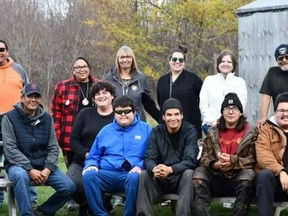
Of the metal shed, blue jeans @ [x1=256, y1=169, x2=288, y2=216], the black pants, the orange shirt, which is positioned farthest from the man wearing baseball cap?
the metal shed

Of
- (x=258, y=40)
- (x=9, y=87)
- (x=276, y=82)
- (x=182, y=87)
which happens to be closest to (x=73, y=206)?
(x=9, y=87)

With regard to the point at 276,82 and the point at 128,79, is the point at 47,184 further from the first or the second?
the point at 276,82

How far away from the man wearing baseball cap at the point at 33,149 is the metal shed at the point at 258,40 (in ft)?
11.3

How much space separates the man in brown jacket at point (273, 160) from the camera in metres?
5.76

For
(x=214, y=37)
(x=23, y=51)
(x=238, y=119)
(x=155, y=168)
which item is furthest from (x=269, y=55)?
(x=23, y=51)

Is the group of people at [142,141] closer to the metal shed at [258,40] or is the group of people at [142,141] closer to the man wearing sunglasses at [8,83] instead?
the man wearing sunglasses at [8,83]

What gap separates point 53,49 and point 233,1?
844cm

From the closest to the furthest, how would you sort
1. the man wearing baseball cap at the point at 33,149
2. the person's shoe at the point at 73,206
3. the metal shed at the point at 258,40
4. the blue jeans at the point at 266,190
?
the blue jeans at the point at 266,190 < the man wearing baseball cap at the point at 33,149 < the person's shoe at the point at 73,206 < the metal shed at the point at 258,40

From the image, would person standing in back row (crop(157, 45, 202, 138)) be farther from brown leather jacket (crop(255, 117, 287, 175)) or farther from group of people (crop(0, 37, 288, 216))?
brown leather jacket (crop(255, 117, 287, 175))

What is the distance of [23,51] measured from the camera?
22.4 metres

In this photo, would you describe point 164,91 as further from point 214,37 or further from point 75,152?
point 214,37

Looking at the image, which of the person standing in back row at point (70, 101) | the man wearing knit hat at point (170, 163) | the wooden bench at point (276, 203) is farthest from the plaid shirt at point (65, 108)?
the wooden bench at point (276, 203)

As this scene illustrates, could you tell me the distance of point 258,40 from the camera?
892cm

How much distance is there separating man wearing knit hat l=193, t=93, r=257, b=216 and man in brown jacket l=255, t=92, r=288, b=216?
0.36ft
